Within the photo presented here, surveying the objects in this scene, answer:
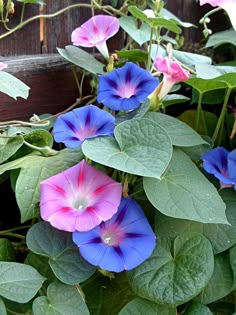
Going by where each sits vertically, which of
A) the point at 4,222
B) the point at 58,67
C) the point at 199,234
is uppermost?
the point at 58,67

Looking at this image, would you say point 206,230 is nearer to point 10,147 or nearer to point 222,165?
point 222,165

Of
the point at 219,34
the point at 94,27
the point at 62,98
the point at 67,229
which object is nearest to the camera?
the point at 67,229

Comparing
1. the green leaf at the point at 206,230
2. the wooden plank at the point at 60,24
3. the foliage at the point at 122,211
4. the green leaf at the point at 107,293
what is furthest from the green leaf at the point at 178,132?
the wooden plank at the point at 60,24

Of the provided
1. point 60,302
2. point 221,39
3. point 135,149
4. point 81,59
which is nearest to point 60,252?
point 60,302

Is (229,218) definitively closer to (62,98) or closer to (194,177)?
(194,177)

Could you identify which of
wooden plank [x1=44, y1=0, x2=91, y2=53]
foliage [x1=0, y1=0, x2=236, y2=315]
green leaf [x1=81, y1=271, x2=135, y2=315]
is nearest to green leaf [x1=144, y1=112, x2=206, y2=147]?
foliage [x1=0, y1=0, x2=236, y2=315]

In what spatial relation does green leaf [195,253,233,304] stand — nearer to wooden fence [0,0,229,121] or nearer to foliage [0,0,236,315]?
foliage [0,0,236,315]

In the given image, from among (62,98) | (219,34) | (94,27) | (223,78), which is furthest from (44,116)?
(219,34)
